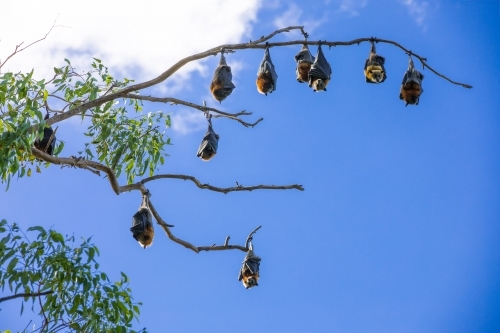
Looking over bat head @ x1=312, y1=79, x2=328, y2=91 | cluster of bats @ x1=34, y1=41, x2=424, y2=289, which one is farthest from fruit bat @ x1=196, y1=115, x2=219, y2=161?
bat head @ x1=312, y1=79, x2=328, y2=91

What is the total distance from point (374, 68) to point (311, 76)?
0.63 meters

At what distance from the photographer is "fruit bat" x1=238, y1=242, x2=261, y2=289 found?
25.3 ft

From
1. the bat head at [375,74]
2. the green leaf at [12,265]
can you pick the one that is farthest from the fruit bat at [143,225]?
the bat head at [375,74]

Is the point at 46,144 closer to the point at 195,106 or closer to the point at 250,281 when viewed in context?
the point at 195,106

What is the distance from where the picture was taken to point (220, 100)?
7.36m

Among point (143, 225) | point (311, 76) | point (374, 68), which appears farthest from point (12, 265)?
point (374, 68)

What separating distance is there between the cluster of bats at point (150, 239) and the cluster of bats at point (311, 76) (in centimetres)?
132

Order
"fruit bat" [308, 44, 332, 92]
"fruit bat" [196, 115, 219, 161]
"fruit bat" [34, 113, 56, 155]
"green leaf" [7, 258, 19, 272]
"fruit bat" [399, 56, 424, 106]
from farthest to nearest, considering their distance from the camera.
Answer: "fruit bat" [196, 115, 219, 161] < "fruit bat" [34, 113, 56, 155] < "fruit bat" [399, 56, 424, 106] < "fruit bat" [308, 44, 332, 92] < "green leaf" [7, 258, 19, 272]

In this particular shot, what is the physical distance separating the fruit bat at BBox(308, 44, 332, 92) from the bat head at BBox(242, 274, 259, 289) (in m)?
1.98

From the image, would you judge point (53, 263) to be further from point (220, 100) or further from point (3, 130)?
point (220, 100)

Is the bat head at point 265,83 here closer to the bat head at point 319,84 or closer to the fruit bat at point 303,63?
the fruit bat at point 303,63

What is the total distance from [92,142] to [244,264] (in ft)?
6.46

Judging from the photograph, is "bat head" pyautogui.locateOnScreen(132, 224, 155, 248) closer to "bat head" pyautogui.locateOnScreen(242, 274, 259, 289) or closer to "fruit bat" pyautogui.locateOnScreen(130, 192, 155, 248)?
"fruit bat" pyautogui.locateOnScreen(130, 192, 155, 248)

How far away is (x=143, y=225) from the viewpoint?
25.1 ft
